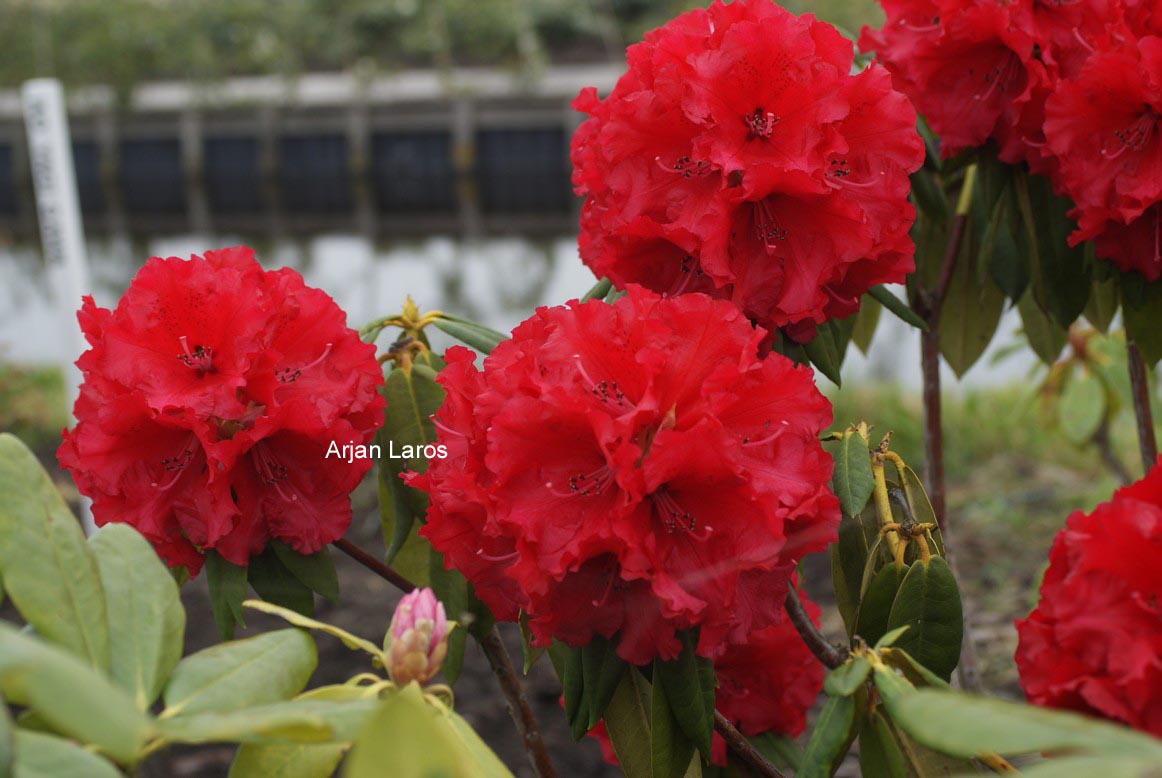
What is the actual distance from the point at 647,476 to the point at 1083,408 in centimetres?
169

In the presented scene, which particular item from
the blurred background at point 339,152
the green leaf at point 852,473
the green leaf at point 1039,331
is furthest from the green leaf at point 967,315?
the blurred background at point 339,152

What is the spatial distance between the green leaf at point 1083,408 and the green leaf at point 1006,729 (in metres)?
1.73

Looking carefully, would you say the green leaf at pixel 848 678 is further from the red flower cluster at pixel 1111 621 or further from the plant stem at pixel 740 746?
the plant stem at pixel 740 746

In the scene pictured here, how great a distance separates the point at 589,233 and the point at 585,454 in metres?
0.26

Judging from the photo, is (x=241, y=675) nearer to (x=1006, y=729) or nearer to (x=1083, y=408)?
(x=1006, y=729)

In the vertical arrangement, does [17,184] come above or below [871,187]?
below

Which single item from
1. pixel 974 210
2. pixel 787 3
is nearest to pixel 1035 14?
pixel 974 210

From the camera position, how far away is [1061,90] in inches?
37.5

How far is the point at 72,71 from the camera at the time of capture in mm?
9891

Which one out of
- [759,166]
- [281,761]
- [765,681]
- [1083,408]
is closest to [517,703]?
[765,681]

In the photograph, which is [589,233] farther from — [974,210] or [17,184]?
[17,184]

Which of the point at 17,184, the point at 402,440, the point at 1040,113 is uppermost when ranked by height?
the point at 1040,113

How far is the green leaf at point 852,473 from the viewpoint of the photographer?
826 mm

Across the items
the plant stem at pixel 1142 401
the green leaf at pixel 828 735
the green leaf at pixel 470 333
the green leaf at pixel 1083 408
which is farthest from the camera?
the green leaf at pixel 1083 408
